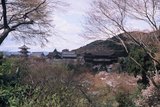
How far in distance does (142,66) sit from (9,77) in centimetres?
1687

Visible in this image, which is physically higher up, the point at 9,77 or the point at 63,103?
the point at 9,77

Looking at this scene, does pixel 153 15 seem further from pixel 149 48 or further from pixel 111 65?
pixel 111 65

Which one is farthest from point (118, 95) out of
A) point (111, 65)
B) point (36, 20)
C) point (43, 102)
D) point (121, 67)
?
point (111, 65)

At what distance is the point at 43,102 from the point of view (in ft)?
23.3

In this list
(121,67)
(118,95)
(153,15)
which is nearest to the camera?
(118,95)

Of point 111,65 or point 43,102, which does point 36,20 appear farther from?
point 111,65

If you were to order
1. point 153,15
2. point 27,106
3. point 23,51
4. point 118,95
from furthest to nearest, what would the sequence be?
point 23,51
point 153,15
point 118,95
point 27,106

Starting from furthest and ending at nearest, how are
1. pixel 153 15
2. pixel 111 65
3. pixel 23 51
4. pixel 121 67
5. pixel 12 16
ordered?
pixel 111 65
pixel 121 67
pixel 23 51
pixel 153 15
pixel 12 16

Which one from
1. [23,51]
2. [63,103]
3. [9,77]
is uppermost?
[9,77]

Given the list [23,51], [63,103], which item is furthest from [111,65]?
[63,103]

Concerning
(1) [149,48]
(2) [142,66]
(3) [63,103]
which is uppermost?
(3) [63,103]

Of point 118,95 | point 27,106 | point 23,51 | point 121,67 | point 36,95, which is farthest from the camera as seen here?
point 121,67

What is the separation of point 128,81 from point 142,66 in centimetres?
157

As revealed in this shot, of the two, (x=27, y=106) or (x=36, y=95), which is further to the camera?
(x=36, y=95)
